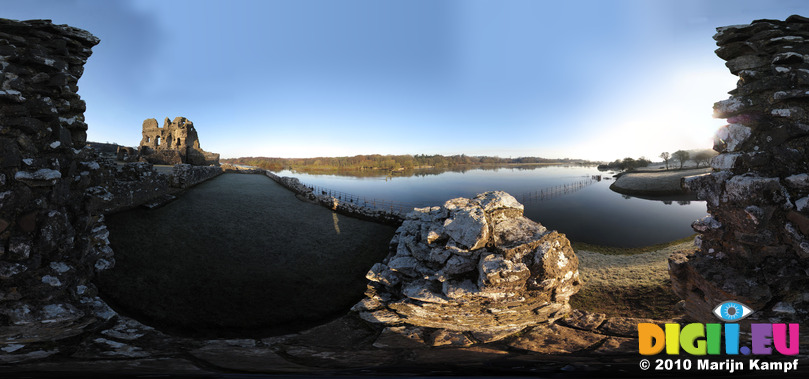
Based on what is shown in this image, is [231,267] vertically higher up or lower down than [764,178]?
lower down

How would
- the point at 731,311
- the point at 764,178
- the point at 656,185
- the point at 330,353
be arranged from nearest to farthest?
the point at 330,353 < the point at 764,178 < the point at 731,311 < the point at 656,185

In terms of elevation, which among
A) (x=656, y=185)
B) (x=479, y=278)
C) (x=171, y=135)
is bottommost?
(x=479, y=278)

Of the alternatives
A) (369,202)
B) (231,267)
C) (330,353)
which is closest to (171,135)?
(369,202)

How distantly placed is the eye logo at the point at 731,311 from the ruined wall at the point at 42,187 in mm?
9235

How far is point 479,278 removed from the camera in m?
5.62

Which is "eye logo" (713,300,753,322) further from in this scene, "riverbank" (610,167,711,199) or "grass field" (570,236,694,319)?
"riverbank" (610,167,711,199)

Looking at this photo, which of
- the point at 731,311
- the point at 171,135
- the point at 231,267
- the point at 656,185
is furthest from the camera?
the point at 656,185

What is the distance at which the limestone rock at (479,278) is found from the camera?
513 cm

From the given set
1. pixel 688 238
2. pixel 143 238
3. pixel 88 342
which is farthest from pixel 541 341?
pixel 688 238

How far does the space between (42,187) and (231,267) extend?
363 centimetres

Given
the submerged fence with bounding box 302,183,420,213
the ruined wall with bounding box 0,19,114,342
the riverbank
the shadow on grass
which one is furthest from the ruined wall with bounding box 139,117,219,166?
the riverbank

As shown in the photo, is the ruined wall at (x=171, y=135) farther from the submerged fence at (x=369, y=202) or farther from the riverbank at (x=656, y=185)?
the riverbank at (x=656, y=185)

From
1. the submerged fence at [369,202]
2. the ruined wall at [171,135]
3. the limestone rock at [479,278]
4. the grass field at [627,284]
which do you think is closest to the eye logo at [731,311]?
the limestone rock at [479,278]

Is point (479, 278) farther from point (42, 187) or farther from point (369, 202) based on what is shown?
point (369, 202)
